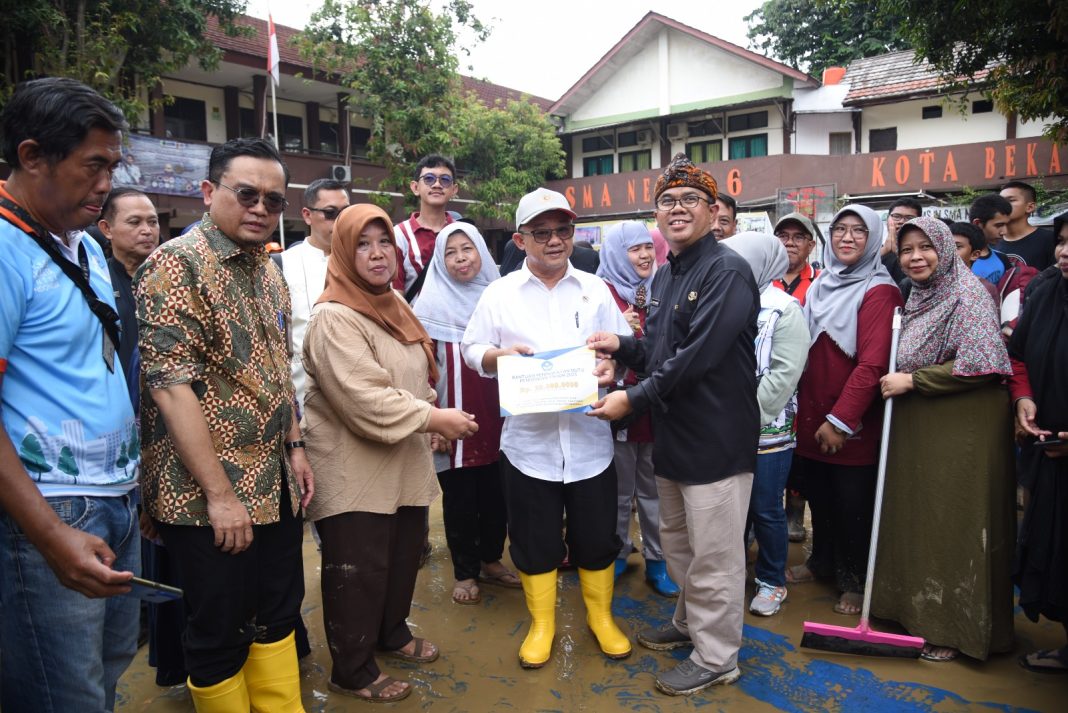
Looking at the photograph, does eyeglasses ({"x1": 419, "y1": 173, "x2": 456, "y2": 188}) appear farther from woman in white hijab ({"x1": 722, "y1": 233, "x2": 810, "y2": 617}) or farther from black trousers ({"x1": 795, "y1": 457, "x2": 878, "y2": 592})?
black trousers ({"x1": 795, "y1": 457, "x2": 878, "y2": 592})

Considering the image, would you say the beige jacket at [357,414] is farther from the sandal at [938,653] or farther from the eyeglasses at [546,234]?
the sandal at [938,653]

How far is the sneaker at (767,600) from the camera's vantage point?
3670 millimetres

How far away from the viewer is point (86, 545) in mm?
1680

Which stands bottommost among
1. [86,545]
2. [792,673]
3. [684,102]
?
[792,673]

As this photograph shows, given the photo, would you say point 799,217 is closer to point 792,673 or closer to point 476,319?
point 476,319

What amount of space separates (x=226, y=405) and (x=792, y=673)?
274 centimetres

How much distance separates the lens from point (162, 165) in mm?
14602

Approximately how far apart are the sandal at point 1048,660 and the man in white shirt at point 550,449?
1851 mm

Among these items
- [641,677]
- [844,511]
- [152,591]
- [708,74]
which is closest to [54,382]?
[152,591]

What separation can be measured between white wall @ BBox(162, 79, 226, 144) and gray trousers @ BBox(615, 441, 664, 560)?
16.9 metres

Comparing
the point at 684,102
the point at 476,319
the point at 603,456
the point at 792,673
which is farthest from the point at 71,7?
the point at 684,102

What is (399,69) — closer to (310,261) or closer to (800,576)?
(310,261)

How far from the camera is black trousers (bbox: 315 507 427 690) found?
2850mm

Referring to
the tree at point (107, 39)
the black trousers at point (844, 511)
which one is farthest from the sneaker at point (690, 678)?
the tree at point (107, 39)
